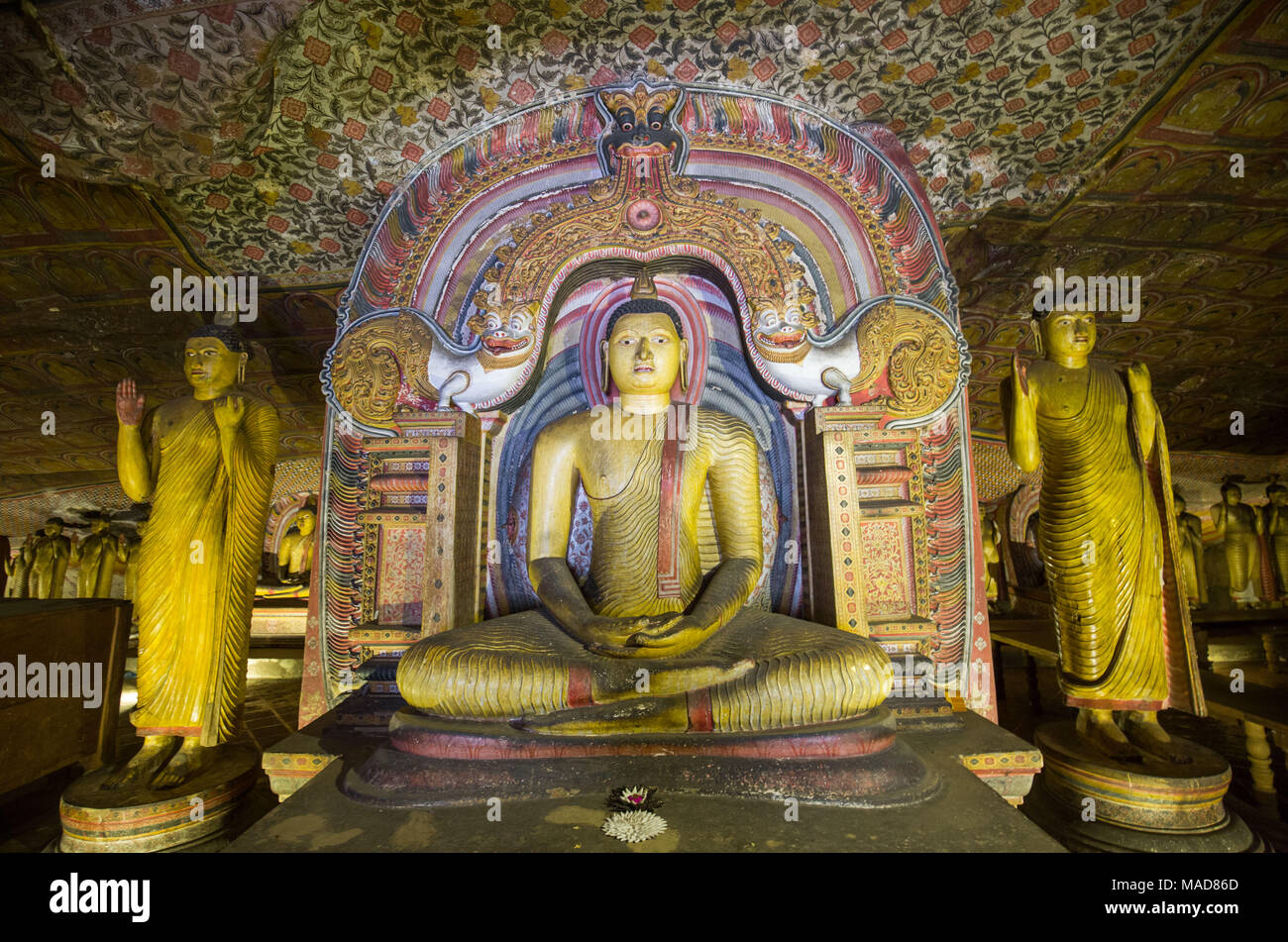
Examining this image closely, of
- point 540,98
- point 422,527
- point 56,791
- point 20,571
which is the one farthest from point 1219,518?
point 20,571

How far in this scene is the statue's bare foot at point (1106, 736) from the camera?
375cm

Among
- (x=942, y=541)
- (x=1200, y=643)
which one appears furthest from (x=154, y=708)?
(x=1200, y=643)

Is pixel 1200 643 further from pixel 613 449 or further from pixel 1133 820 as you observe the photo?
pixel 613 449

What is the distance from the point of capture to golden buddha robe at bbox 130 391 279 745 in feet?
12.4

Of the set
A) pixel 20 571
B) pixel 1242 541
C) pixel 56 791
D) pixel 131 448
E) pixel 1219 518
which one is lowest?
pixel 56 791

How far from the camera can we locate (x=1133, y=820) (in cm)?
352

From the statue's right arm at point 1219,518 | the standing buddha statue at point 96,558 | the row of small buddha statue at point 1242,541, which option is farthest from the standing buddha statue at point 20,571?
the statue's right arm at point 1219,518

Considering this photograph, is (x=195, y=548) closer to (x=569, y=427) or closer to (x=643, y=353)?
(x=569, y=427)

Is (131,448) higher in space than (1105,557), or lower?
higher

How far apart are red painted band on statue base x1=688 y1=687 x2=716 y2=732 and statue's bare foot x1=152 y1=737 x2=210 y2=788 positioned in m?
3.13

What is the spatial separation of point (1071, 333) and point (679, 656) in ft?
11.3

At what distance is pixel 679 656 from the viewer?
133 inches

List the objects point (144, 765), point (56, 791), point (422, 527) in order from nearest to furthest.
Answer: point (144, 765)
point (422, 527)
point (56, 791)

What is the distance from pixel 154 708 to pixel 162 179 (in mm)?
3966
